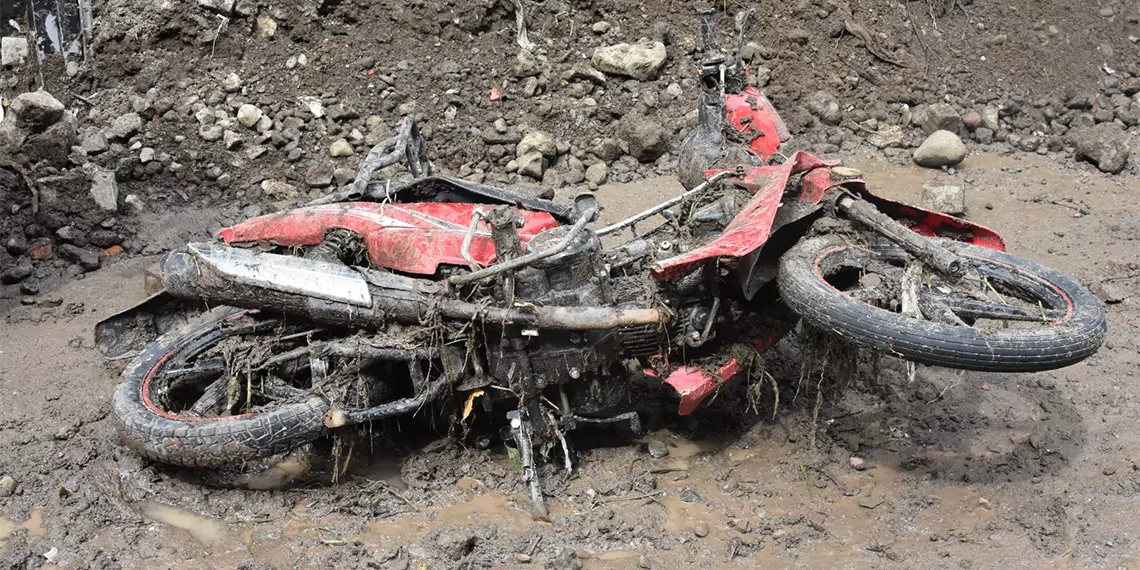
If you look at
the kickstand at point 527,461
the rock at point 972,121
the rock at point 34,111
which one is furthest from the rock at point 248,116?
the rock at point 972,121

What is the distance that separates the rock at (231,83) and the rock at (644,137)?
3.40 m

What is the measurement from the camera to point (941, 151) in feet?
28.4

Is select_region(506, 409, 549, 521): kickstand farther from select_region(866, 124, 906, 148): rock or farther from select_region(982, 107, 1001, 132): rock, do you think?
select_region(982, 107, 1001, 132): rock

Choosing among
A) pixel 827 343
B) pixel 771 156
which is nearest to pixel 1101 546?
pixel 827 343

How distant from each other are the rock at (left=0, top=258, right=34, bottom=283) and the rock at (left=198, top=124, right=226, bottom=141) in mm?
1919

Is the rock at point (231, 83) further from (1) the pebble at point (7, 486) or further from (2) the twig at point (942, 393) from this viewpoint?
(2) the twig at point (942, 393)

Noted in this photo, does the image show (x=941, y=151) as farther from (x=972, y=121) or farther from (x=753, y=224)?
(x=753, y=224)

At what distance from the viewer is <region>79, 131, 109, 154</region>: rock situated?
8.27 m

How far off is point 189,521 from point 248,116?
473 centimetres

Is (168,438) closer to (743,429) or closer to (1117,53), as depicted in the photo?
(743,429)

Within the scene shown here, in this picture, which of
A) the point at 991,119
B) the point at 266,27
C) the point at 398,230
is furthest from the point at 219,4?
the point at 991,119

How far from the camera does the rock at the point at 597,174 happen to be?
8.58 metres

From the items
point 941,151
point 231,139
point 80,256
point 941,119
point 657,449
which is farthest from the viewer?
point 941,119

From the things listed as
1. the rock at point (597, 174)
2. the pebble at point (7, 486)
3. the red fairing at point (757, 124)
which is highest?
the red fairing at point (757, 124)
